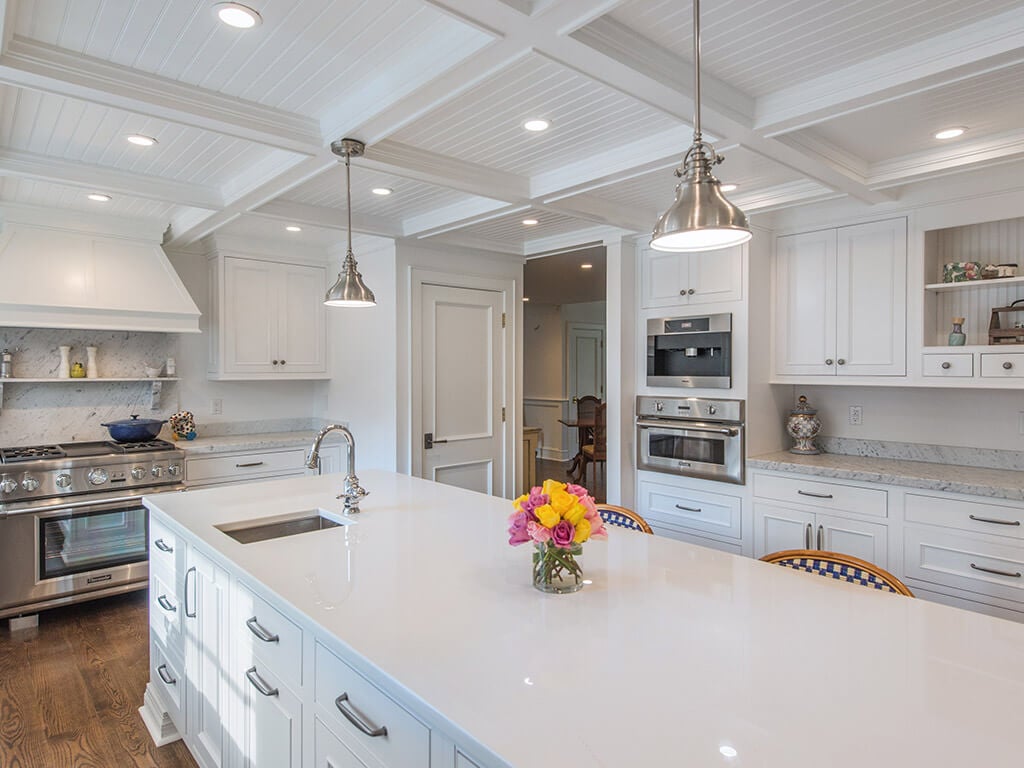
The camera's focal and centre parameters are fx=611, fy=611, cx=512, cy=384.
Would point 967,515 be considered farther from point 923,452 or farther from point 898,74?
point 898,74

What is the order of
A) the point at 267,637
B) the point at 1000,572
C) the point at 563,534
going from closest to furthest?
the point at 563,534 < the point at 267,637 < the point at 1000,572

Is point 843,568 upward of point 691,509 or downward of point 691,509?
upward

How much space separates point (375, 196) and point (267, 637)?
7.72 feet

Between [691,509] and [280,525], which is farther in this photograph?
[691,509]

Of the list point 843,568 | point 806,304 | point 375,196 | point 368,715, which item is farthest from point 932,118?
point 368,715

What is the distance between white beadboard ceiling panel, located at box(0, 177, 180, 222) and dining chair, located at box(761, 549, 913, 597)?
3367 mm

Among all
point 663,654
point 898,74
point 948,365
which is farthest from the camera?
point 948,365

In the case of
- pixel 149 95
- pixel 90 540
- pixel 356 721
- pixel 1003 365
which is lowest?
pixel 90 540

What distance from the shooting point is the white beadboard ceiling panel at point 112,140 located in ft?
7.00

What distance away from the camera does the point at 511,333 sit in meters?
4.54

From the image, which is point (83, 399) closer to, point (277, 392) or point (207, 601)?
point (277, 392)

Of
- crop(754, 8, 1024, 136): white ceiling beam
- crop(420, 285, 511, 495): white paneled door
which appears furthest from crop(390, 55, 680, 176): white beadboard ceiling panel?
crop(420, 285, 511, 495): white paneled door

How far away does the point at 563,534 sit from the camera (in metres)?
1.39

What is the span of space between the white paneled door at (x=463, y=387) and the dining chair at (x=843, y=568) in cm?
269
